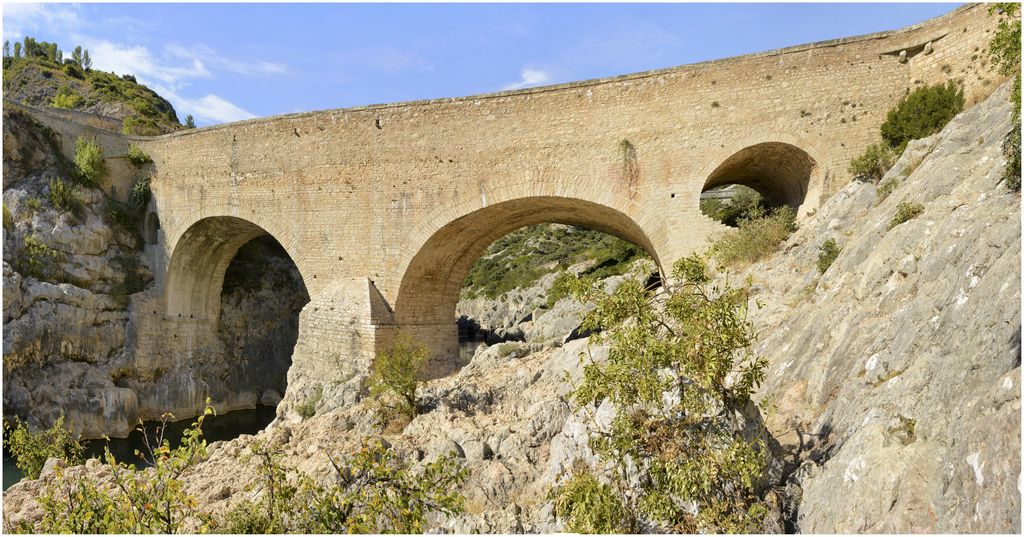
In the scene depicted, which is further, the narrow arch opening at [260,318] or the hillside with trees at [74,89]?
the hillside with trees at [74,89]

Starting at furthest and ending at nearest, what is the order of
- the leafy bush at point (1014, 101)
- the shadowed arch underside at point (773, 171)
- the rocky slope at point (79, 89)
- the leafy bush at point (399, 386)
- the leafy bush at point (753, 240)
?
the rocky slope at point (79, 89) < the shadowed arch underside at point (773, 171) < the leafy bush at point (753, 240) < the leafy bush at point (399, 386) < the leafy bush at point (1014, 101)

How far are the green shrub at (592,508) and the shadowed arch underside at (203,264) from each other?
46.4ft

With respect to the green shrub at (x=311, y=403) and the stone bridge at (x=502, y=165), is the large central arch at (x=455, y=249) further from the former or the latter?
the green shrub at (x=311, y=403)

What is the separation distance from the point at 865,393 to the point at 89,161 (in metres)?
19.9

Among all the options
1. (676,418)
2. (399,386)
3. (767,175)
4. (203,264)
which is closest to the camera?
(676,418)

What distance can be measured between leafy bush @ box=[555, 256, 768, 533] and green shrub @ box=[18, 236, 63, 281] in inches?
691

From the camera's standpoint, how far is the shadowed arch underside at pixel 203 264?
1697cm

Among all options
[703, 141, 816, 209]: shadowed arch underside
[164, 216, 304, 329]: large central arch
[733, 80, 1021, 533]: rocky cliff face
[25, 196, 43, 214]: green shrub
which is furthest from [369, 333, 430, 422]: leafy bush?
[25, 196, 43, 214]: green shrub

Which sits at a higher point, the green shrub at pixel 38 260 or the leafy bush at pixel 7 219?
the leafy bush at pixel 7 219

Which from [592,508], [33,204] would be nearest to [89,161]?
[33,204]

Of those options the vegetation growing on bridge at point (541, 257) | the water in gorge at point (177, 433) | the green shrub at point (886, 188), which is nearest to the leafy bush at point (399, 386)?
the water in gorge at point (177, 433)

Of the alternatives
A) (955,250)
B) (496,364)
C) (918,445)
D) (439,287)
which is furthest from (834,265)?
(439,287)

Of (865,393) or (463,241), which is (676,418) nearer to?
(865,393)

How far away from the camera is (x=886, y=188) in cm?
877
